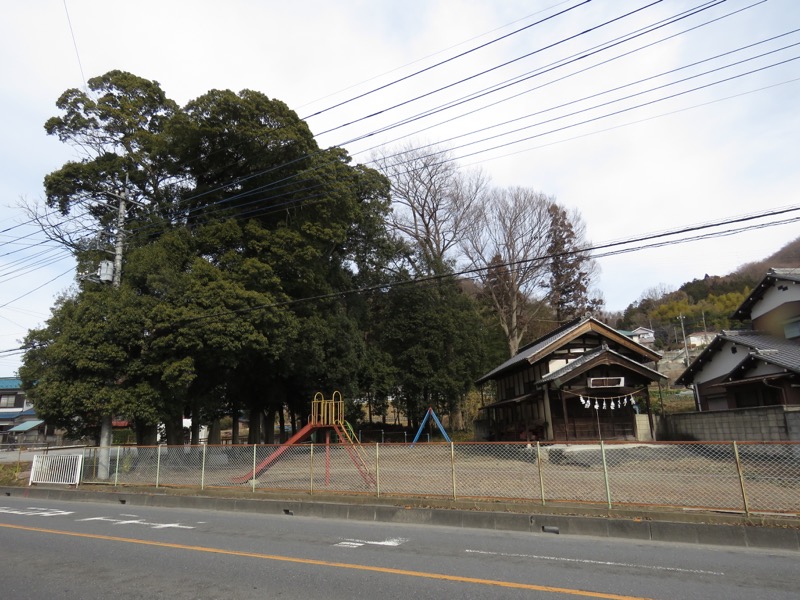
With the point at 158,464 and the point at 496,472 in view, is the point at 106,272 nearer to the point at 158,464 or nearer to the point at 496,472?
the point at 158,464

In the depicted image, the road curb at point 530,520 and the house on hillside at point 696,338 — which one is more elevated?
the house on hillside at point 696,338

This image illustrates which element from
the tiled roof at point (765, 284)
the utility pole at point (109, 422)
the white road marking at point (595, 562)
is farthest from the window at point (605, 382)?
the utility pole at point (109, 422)

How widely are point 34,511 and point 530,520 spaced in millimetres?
11640

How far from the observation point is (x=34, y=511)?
39.7ft

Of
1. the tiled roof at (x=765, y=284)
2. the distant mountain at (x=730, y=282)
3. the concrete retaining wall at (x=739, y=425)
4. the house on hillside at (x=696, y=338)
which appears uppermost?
the distant mountain at (x=730, y=282)

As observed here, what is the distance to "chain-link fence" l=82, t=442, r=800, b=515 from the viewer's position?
1029cm

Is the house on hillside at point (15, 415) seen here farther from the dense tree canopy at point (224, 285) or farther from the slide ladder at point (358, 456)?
the slide ladder at point (358, 456)

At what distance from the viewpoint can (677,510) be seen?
9.14 m

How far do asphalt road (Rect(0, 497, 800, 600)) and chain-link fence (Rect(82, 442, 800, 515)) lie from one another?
2.10m

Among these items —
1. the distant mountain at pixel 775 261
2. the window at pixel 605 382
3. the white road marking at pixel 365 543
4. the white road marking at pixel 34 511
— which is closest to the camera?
the white road marking at pixel 365 543

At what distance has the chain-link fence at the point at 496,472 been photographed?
10.3 metres

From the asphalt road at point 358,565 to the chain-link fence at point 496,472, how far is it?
2099 mm

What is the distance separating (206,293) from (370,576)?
54.8 feet

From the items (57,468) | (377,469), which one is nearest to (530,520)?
(377,469)
